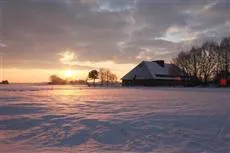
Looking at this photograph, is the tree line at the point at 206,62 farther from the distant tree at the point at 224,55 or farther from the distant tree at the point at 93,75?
the distant tree at the point at 93,75

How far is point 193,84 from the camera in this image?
3145 inches

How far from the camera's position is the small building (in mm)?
86938

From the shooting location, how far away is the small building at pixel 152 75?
86938 millimetres

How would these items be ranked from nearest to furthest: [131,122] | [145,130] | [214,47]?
[145,130]
[131,122]
[214,47]

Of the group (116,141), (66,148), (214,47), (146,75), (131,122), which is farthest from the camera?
(146,75)

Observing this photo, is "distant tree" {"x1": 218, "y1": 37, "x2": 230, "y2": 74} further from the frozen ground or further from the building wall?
the frozen ground

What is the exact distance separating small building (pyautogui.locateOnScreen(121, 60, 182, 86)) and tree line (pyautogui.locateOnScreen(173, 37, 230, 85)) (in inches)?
164

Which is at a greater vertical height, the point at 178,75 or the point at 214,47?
the point at 214,47

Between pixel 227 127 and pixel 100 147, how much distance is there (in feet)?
15.5

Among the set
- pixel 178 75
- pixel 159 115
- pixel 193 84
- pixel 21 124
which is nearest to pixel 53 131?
pixel 21 124

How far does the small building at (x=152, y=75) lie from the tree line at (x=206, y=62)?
416 cm

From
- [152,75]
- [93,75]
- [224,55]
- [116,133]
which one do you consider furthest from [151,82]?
[116,133]

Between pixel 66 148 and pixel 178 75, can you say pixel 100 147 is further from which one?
pixel 178 75

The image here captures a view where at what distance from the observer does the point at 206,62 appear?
80.1 m
